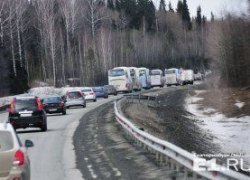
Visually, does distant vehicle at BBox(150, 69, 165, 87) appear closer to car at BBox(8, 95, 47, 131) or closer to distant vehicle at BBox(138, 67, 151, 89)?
distant vehicle at BBox(138, 67, 151, 89)

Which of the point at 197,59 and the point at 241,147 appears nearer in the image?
the point at 241,147

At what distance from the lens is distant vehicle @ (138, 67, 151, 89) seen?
95.9m

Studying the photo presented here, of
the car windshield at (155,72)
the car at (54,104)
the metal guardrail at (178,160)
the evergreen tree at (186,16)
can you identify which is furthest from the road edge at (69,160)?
the evergreen tree at (186,16)

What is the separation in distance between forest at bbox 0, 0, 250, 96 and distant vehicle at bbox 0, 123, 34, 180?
61.9 m

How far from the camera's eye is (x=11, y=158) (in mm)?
10305

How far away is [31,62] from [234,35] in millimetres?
35350

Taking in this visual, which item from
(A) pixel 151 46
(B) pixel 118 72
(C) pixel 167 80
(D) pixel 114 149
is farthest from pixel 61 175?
(A) pixel 151 46

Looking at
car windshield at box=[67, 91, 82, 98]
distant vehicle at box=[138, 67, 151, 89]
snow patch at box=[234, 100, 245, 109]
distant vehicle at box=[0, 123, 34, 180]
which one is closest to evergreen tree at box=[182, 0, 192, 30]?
distant vehicle at box=[138, 67, 151, 89]

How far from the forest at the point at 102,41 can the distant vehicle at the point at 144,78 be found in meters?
8.45

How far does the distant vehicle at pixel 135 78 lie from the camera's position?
8780cm

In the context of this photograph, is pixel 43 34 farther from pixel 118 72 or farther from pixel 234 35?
pixel 234 35

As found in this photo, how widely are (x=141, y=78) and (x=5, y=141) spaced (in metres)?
86.4

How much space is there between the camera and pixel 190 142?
26.1 meters

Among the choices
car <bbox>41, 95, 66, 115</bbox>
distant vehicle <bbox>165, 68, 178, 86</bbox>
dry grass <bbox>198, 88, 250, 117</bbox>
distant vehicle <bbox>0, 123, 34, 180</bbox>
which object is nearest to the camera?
distant vehicle <bbox>0, 123, 34, 180</bbox>
